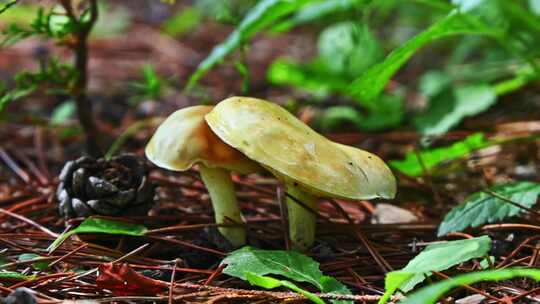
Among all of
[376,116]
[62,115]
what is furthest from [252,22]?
[62,115]

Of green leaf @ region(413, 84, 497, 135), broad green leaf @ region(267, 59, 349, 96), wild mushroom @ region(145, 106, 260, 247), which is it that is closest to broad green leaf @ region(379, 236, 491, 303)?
wild mushroom @ region(145, 106, 260, 247)

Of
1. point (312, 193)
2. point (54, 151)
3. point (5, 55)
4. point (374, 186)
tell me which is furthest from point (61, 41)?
point (5, 55)

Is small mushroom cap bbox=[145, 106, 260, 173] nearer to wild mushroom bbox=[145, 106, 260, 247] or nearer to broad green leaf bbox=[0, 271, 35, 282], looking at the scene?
wild mushroom bbox=[145, 106, 260, 247]

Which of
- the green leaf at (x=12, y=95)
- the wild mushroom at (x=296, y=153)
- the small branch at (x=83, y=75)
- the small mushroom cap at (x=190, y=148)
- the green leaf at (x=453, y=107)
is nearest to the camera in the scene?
the wild mushroom at (x=296, y=153)

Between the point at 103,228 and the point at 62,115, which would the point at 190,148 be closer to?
the point at 103,228

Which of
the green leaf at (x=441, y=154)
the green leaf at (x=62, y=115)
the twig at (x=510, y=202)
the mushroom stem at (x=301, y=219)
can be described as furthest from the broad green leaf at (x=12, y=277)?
the green leaf at (x=62, y=115)

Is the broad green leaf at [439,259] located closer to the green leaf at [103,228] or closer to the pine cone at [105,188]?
the green leaf at [103,228]
